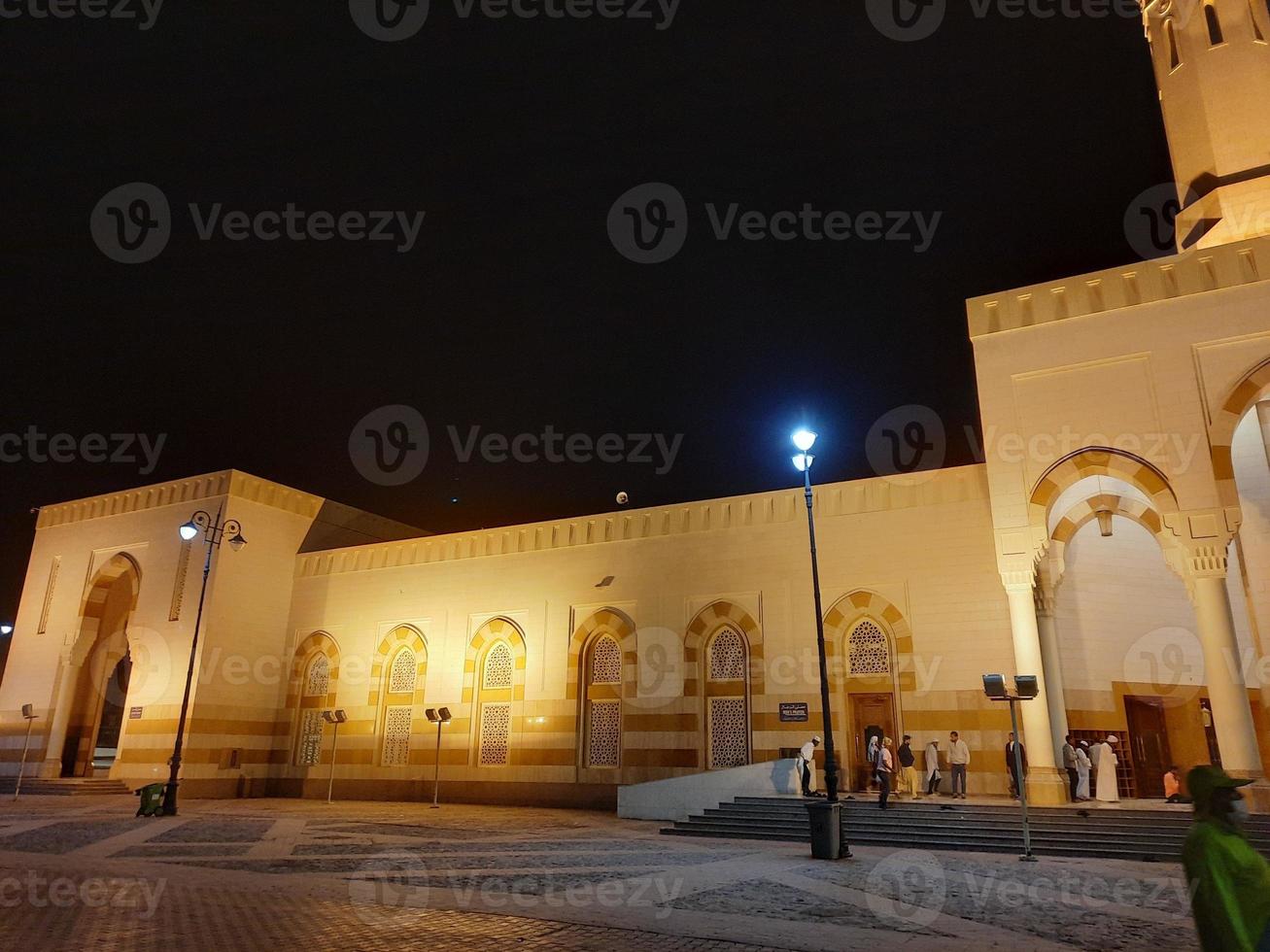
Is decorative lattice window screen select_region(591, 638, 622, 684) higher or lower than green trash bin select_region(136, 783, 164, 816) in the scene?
higher

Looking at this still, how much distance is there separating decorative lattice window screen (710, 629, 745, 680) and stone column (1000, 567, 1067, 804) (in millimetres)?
5819

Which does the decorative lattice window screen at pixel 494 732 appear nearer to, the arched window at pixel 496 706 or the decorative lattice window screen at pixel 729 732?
the arched window at pixel 496 706

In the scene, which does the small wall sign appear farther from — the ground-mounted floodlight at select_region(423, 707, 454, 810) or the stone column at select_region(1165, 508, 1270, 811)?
→ the ground-mounted floodlight at select_region(423, 707, 454, 810)

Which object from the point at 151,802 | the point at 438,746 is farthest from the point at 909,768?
the point at 151,802

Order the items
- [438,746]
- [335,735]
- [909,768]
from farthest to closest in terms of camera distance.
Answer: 1. [335,735]
2. [438,746]
3. [909,768]

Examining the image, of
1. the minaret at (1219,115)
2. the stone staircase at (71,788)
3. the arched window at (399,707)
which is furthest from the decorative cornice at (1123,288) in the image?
the stone staircase at (71,788)

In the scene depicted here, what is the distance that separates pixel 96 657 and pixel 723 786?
2039 centimetres

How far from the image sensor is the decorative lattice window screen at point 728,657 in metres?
18.2

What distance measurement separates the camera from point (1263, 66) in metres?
15.9

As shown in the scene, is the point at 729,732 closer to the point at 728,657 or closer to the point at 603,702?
the point at 728,657

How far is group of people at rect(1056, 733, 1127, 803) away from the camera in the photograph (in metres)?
14.2

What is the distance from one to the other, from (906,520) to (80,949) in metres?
14.9

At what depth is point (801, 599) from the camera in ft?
58.0

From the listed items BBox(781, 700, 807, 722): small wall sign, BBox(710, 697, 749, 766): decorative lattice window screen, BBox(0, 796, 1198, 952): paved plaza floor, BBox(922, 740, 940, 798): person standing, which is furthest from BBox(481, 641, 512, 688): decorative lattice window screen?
BBox(922, 740, 940, 798): person standing
